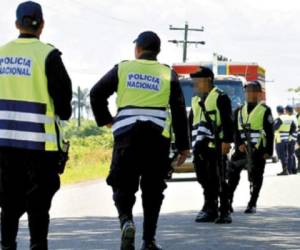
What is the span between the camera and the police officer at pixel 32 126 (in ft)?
22.6

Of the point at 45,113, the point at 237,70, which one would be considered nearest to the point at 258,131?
the point at 45,113

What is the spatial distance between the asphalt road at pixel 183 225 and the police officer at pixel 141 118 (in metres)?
1.33

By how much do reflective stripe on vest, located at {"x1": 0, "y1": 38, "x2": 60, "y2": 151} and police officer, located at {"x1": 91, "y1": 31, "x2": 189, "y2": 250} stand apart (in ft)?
5.22

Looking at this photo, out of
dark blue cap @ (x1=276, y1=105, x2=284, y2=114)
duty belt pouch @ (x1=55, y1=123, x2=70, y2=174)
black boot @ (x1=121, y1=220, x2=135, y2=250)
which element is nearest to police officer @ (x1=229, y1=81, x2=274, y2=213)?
black boot @ (x1=121, y1=220, x2=135, y2=250)

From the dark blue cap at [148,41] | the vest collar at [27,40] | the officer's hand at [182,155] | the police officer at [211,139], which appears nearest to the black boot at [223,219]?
the police officer at [211,139]

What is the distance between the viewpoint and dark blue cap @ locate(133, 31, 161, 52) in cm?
855

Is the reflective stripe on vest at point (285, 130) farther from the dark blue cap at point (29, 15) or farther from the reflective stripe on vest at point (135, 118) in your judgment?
the dark blue cap at point (29, 15)

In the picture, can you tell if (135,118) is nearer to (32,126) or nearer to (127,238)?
(127,238)

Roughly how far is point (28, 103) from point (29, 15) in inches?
23.6

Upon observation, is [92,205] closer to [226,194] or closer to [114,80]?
[226,194]

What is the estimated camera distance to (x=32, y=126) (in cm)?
693

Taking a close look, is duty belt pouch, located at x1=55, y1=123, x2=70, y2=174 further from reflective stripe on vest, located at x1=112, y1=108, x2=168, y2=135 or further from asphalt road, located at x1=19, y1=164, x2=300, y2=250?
asphalt road, located at x1=19, y1=164, x2=300, y2=250

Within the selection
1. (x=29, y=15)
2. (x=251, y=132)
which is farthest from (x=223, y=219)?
(x=29, y=15)

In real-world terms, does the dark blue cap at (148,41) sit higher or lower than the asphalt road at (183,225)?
higher
